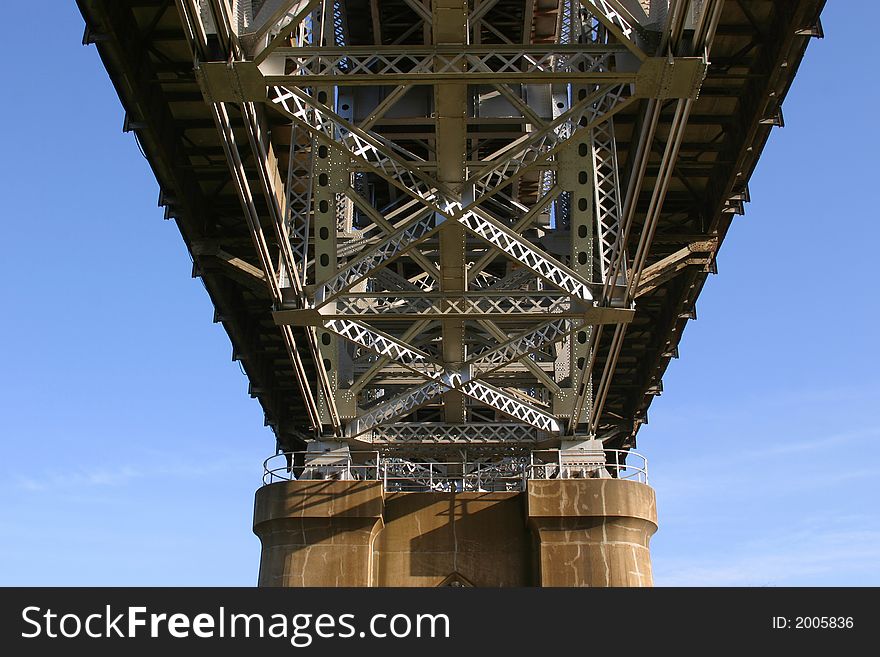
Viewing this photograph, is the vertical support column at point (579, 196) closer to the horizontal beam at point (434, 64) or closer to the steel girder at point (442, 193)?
the steel girder at point (442, 193)

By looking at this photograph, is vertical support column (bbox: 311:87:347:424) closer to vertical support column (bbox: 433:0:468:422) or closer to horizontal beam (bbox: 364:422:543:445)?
vertical support column (bbox: 433:0:468:422)

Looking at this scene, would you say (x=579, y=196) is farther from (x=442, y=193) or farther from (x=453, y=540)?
(x=453, y=540)

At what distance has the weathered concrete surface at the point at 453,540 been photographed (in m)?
28.9

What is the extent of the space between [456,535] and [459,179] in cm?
1077

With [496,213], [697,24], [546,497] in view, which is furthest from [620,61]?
[496,213]

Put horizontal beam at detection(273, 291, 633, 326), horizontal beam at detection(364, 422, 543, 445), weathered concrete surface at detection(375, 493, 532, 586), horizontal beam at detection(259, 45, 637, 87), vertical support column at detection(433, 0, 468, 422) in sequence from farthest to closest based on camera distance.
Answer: horizontal beam at detection(364, 422, 543, 445)
weathered concrete surface at detection(375, 493, 532, 586)
horizontal beam at detection(273, 291, 633, 326)
vertical support column at detection(433, 0, 468, 422)
horizontal beam at detection(259, 45, 637, 87)

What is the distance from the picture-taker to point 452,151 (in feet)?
70.3

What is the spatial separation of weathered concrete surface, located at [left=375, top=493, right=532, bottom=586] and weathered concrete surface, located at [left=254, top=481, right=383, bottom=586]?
65 cm

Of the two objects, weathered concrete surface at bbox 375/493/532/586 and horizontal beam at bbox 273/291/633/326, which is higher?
horizontal beam at bbox 273/291/633/326

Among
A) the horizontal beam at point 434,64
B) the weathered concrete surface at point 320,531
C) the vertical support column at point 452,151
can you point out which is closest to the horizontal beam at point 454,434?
the vertical support column at point 452,151

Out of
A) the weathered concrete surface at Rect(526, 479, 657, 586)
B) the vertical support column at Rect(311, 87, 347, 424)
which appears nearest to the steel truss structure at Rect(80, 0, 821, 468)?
the vertical support column at Rect(311, 87, 347, 424)

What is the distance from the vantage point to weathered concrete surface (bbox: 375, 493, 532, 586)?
28875 millimetres

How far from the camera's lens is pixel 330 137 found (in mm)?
20094

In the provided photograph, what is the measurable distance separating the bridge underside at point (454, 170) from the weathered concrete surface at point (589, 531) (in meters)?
2.11
